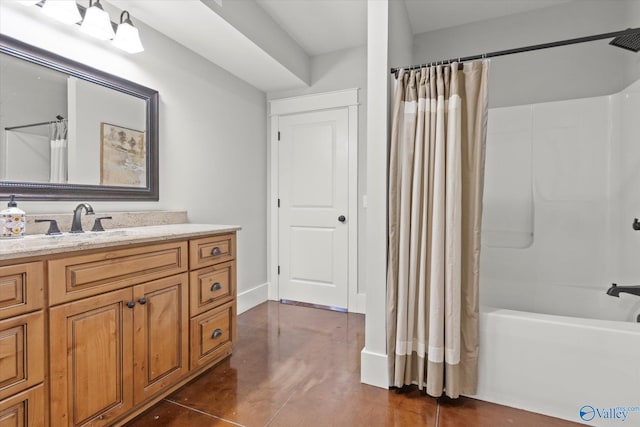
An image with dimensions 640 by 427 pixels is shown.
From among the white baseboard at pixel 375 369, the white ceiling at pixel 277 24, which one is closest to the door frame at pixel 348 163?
the white ceiling at pixel 277 24

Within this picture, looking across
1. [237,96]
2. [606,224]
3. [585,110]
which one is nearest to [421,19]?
[585,110]

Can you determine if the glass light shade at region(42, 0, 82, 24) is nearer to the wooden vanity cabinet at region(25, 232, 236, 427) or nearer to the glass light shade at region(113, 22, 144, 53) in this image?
the glass light shade at region(113, 22, 144, 53)

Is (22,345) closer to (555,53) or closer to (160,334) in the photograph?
(160,334)

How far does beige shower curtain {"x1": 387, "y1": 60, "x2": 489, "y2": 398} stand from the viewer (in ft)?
5.32

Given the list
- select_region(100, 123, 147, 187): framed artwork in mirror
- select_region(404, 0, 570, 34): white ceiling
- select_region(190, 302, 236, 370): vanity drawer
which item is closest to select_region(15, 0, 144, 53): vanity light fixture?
select_region(100, 123, 147, 187): framed artwork in mirror

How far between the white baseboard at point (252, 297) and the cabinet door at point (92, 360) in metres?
1.56

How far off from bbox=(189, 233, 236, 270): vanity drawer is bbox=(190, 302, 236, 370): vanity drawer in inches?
12.4

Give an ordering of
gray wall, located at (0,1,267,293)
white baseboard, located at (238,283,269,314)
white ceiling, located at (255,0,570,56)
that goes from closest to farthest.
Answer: gray wall, located at (0,1,267,293)
white ceiling, located at (255,0,570,56)
white baseboard, located at (238,283,269,314)

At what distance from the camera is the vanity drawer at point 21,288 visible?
3.41ft

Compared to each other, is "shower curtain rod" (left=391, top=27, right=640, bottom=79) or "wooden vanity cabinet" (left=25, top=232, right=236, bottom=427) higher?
"shower curtain rod" (left=391, top=27, right=640, bottom=79)

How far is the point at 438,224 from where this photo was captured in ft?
5.40

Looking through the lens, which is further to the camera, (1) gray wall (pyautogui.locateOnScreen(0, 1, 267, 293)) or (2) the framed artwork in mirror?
(2) the framed artwork in mirror

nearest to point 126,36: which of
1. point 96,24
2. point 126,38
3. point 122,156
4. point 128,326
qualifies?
point 126,38

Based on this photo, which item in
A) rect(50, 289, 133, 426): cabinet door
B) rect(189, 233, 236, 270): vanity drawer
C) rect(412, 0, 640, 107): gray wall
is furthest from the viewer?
rect(412, 0, 640, 107): gray wall
